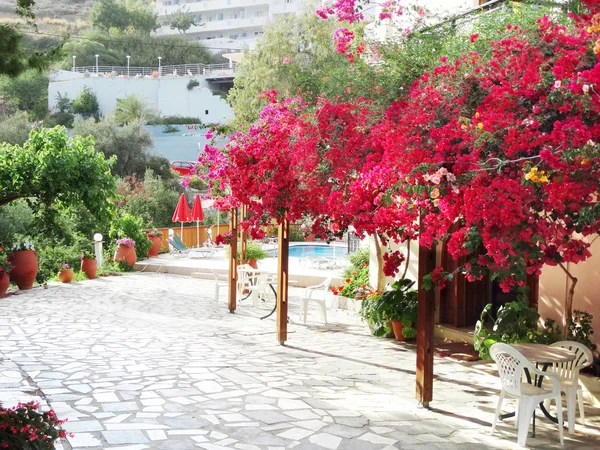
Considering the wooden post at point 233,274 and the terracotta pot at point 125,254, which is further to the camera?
the terracotta pot at point 125,254

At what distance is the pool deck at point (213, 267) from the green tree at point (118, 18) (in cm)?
6249

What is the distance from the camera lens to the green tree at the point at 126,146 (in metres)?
40.3

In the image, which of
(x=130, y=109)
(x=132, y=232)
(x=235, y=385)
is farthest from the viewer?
(x=130, y=109)

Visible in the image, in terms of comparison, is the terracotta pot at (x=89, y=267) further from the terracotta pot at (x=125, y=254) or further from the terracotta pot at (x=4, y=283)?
the terracotta pot at (x=4, y=283)

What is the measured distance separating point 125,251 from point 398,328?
11821 millimetres

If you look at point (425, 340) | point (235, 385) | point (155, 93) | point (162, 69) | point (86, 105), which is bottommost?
point (235, 385)

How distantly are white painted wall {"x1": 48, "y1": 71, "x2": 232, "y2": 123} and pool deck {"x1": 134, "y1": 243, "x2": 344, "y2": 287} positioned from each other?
38276mm

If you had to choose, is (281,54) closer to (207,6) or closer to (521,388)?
(521,388)

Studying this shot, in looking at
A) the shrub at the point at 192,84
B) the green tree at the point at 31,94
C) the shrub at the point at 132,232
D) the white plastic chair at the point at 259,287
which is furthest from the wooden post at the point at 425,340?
the green tree at the point at 31,94

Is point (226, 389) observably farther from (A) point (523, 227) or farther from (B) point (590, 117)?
(B) point (590, 117)

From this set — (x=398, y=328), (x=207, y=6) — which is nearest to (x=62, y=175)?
(x=398, y=328)

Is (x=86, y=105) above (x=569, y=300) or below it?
above

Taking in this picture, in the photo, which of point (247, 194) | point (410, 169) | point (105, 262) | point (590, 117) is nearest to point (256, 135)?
point (247, 194)

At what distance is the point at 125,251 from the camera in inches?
841
